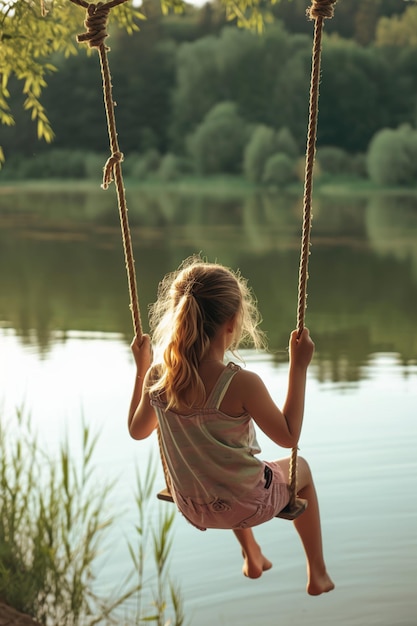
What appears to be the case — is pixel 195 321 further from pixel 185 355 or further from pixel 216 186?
pixel 216 186

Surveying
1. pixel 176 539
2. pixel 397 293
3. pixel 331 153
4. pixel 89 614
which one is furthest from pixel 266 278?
pixel 331 153

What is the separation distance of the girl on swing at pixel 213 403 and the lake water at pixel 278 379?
142 cm

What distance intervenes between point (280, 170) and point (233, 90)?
5521 mm

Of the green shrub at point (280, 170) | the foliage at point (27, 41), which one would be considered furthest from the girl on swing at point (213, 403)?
the green shrub at point (280, 170)

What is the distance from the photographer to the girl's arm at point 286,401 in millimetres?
2316

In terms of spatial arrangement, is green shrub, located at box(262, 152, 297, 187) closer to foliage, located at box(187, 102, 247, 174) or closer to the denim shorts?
foliage, located at box(187, 102, 247, 174)

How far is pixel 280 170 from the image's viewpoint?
29281mm

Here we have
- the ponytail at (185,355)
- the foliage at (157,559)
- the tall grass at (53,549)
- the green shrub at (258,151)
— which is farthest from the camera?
the green shrub at (258,151)

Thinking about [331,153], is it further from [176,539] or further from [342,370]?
[176,539]

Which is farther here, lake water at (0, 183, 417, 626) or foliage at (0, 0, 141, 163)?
foliage at (0, 0, 141, 163)

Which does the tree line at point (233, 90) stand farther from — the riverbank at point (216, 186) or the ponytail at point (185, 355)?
the ponytail at point (185, 355)

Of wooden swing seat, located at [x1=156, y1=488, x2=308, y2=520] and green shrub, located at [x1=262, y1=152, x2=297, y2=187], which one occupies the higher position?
wooden swing seat, located at [x1=156, y1=488, x2=308, y2=520]

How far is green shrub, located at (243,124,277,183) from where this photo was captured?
97.5 feet

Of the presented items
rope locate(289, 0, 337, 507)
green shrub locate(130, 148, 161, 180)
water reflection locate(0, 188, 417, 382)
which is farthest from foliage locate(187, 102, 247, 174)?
rope locate(289, 0, 337, 507)
